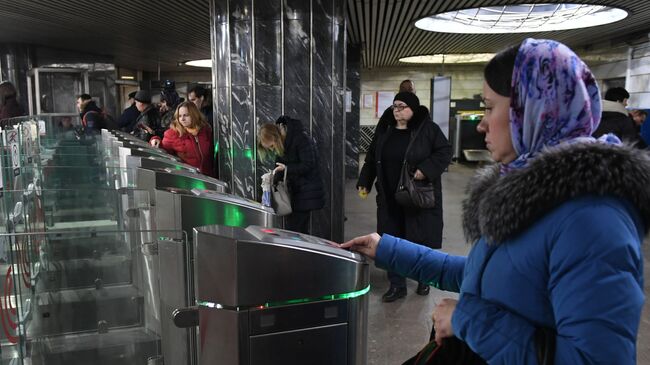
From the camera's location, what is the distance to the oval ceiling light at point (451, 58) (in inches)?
568

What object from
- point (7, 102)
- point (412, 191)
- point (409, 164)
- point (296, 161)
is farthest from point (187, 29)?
point (412, 191)

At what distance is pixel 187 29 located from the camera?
30.9ft

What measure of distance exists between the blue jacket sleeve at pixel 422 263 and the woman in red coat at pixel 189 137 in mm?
3545

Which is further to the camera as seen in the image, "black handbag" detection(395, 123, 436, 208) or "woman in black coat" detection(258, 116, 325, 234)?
"woman in black coat" detection(258, 116, 325, 234)

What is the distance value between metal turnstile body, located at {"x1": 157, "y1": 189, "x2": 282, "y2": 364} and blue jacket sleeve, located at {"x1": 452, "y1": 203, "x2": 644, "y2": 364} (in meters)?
1.03

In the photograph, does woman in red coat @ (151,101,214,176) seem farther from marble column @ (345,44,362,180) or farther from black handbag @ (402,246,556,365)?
marble column @ (345,44,362,180)

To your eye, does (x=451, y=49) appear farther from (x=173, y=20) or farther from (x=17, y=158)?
→ (x=17, y=158)

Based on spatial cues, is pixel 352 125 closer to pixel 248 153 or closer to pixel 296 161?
pixel 248 153

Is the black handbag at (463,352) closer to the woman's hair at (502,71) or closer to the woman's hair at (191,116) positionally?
the woman's hair at (502,71)

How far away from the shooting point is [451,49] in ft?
42.0

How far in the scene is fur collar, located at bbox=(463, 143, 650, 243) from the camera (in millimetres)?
833

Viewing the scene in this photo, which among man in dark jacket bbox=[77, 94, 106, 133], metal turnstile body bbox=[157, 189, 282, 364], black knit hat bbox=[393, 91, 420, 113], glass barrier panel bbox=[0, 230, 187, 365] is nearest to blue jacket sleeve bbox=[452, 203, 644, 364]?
metal turnstile body bbox=[157, 189, 282, 364]

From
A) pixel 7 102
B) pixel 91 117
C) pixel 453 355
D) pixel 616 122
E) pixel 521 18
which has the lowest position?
pixel 453 355

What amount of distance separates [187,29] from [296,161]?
20.0ft
